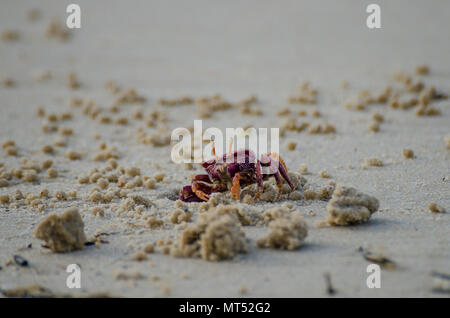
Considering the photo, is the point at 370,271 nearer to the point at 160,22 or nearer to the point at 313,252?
the point at 313,252

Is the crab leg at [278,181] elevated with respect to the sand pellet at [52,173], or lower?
elevated

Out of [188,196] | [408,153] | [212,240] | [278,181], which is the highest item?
[408,153]

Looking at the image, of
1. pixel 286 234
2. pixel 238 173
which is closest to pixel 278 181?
pixel 238 173

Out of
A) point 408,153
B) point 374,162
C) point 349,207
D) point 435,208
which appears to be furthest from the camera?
point 408,153

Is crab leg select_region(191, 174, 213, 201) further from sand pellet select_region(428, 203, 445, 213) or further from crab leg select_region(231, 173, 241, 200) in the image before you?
sand pellet select_region(428, 203, 445, 213)

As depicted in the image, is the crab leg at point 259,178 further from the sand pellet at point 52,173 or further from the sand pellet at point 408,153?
the sand pellet at point 52,173

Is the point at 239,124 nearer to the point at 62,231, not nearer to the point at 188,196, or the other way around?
the point at 188,196

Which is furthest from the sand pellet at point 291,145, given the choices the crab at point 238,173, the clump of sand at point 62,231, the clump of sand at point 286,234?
the clump of sand at point 62,231
